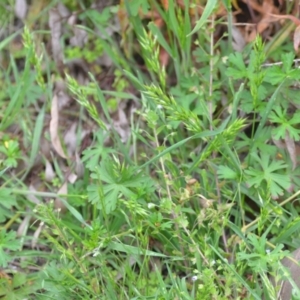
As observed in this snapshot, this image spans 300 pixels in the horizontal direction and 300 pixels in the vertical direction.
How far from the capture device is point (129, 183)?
2.08 meters

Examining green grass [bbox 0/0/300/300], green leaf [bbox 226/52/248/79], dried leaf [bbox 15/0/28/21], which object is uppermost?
dried leaf [bbox 15/0/28/21]

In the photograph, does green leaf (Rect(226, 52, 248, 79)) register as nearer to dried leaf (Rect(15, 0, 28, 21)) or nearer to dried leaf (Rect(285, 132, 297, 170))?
dried leaf (Rect(285, 132, 297, 170))

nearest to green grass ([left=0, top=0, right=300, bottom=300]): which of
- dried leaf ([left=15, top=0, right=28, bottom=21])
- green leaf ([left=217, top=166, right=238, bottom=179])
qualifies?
green leaf ([left=217, top=166, right=238, bottom=179])

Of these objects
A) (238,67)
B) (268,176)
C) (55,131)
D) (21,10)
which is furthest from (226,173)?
(21,10)

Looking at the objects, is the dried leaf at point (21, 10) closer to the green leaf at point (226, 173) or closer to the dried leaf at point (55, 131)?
the dried leaf at point (55, 131)

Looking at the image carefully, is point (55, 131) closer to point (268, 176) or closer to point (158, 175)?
point (158, 175)

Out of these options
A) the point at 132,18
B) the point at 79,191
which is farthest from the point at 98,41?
the point at 79,191

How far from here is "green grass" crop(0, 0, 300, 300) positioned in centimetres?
198

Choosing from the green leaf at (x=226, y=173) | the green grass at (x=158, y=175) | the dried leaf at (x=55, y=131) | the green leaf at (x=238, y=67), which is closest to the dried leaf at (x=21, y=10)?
the green grass at (x=158, y=175)

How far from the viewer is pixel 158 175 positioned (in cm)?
234

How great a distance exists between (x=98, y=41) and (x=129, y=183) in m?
0.93

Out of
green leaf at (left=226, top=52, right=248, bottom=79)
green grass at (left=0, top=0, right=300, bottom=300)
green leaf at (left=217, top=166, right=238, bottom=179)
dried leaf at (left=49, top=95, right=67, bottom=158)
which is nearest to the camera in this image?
green grass at (left=0, top=0, right=300, bottom=300)

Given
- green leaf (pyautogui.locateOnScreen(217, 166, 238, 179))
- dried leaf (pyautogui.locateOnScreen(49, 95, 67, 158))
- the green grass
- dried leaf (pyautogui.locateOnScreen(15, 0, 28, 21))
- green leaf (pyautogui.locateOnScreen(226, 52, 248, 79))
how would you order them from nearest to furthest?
the green grass
green leaf (pyautogui.locateOnScreen(217, 166, 238, 179))
green leaf (pyautogui.locateOnScreen(226, 52, 248, 79))
dried leaf (pyautogui.locateOnScreen(49, 95, 67, 158))
dried leaf (pyautogui.locateOnScreen(15, 0, 28, 21))

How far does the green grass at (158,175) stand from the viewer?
1979mm
